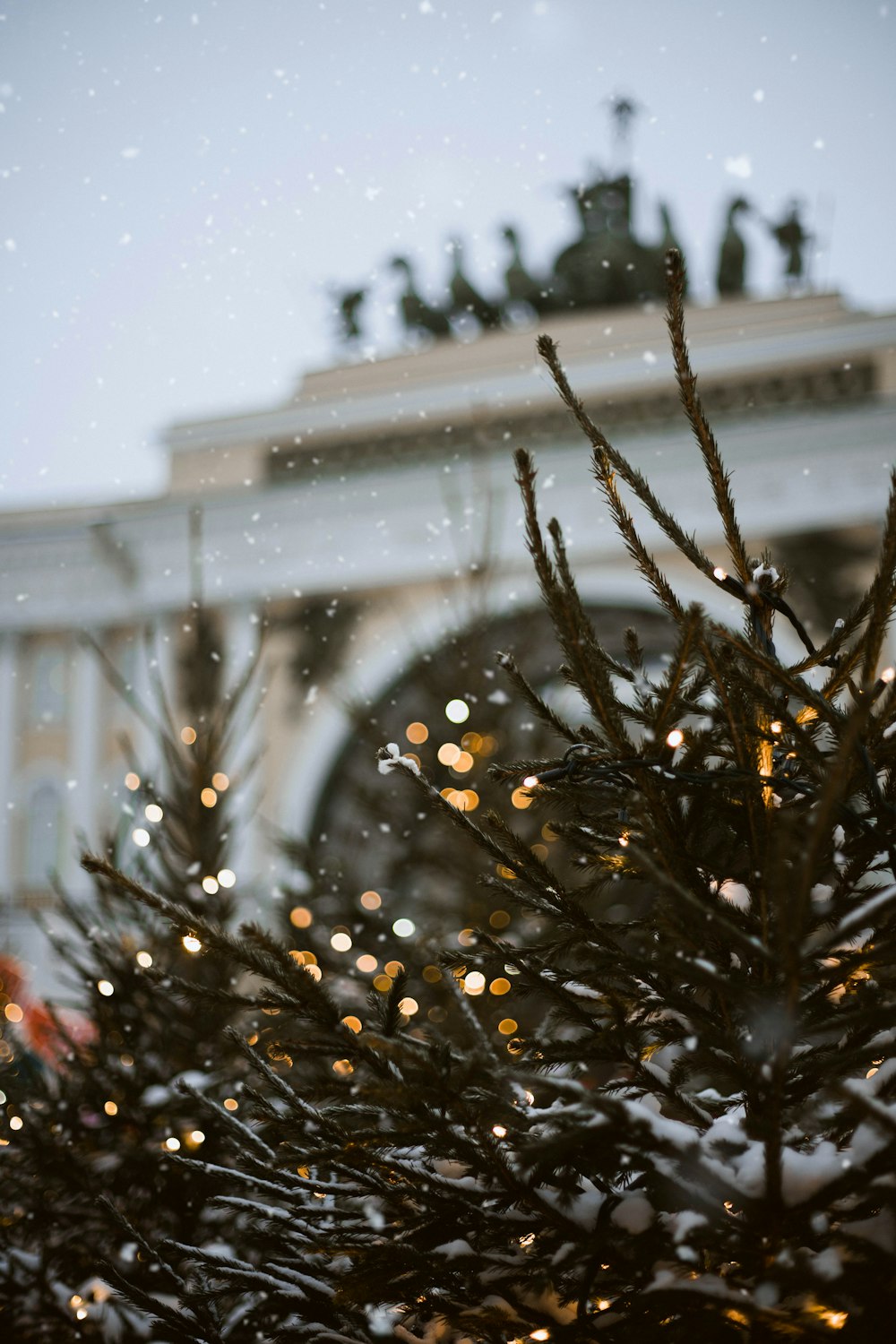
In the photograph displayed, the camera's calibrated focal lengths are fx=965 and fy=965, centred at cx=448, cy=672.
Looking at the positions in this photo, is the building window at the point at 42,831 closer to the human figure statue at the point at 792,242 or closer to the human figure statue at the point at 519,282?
the human figure statue at the point at 519,282

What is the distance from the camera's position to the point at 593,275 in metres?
13.3

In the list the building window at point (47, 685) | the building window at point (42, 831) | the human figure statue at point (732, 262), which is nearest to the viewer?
the human figure statue at point (732, 262)

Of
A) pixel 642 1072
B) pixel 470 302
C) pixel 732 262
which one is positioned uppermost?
pixel 732 262

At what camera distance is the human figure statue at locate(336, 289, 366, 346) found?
13.6 metres

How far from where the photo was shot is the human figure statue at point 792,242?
505 inches

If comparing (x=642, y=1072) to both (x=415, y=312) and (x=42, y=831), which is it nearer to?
(x=415, y=312)

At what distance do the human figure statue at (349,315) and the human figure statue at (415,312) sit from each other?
654 millimetres

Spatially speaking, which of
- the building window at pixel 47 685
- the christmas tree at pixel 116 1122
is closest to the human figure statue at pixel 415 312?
the building window at pixel 47 685

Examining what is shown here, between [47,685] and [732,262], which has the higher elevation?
[732,262]

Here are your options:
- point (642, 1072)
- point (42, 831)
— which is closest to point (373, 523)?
point (42, 831)

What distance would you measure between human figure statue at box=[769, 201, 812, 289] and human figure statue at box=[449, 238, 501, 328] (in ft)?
12.6

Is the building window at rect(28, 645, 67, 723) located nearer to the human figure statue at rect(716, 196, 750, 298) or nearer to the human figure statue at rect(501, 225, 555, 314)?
the human figure statue at rect(501, 225, 555, 314)

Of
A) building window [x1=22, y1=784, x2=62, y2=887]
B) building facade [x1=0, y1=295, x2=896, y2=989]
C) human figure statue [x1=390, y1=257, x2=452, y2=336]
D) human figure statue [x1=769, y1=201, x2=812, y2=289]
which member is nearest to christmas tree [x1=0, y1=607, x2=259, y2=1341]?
building facade [x1=0, y1=295, x2=896, y2=989]

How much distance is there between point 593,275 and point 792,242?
8.63 feet
